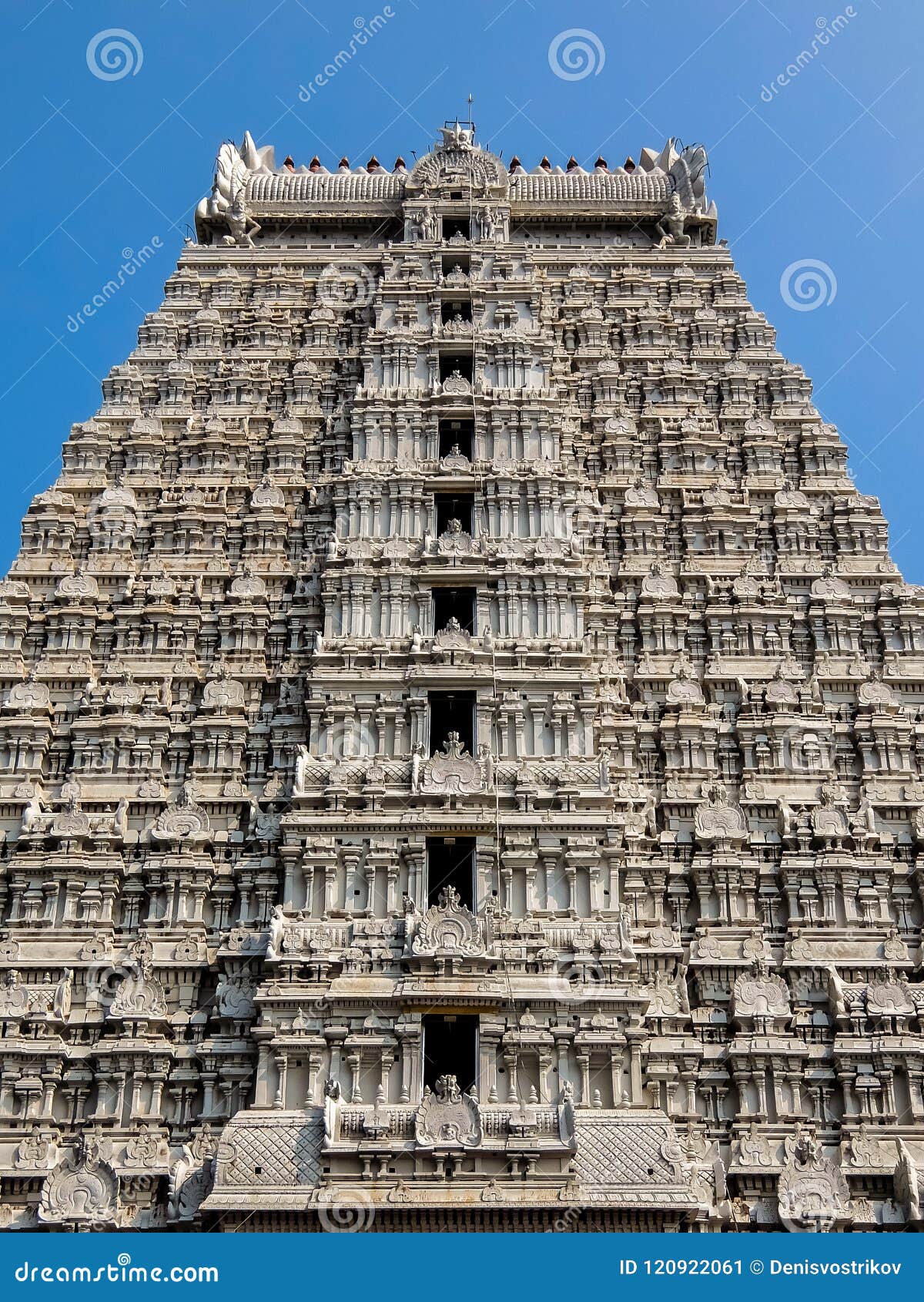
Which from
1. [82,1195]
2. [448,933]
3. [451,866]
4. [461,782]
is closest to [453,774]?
[461,782]

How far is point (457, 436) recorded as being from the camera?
3631cm

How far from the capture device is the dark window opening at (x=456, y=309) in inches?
1531

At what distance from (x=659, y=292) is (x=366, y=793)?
19521 millimetres

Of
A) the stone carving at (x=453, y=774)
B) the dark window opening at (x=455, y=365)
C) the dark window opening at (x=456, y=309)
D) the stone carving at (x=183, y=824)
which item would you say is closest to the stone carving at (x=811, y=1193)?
the stone carving at (x=453, y=774)

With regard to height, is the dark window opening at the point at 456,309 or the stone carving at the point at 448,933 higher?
the dark window opening at the point at 456,309

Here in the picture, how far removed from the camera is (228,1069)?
1056 inches

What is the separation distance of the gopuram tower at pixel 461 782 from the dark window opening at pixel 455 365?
72cm

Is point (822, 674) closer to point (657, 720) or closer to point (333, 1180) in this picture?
point (657, 720)

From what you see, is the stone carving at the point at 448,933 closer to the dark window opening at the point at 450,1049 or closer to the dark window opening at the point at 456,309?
the dark window opening at the point at 450,1049

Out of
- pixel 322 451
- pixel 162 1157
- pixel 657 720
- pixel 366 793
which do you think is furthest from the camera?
pixel 322 451

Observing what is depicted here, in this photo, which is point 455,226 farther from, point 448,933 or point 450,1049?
point 450,1049

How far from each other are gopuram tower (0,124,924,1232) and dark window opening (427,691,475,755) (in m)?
0.08

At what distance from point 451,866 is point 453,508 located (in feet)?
31.5

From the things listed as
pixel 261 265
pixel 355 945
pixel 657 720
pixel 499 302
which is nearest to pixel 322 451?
pixel 499 302
